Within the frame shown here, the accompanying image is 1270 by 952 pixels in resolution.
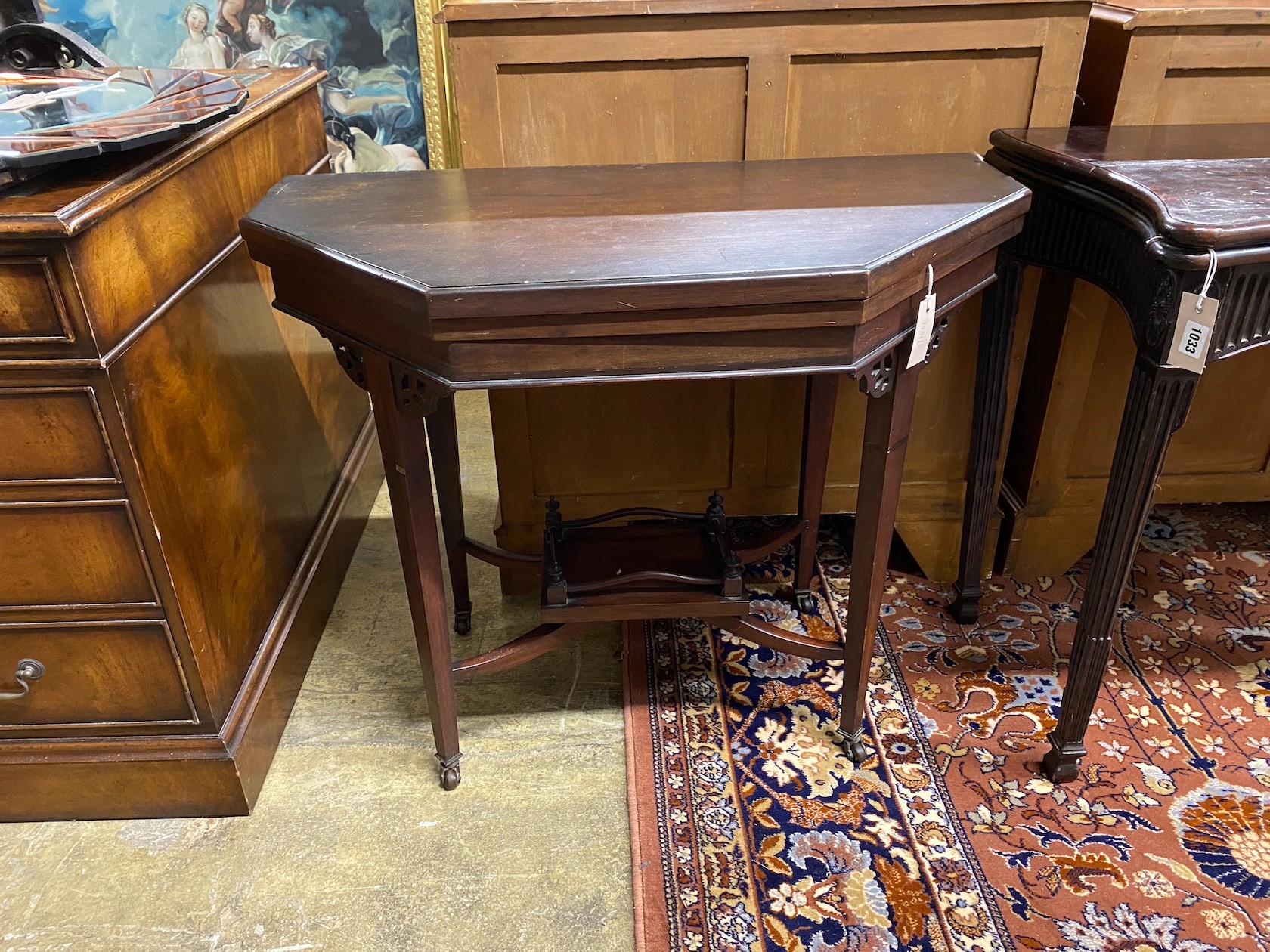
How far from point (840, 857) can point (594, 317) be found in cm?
99

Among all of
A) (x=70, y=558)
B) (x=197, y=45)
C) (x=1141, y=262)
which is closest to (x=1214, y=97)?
(x=1141, y=262)

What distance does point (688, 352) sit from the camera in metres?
1.16

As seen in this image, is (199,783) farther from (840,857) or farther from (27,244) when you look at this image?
(840,857)

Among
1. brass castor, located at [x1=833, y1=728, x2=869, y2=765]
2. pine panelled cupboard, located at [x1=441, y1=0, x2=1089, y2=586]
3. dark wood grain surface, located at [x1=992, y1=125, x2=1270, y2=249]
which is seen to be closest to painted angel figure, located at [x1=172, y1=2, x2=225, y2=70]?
pine panelled cupboard, located at [x1=441, y1=0, x2=1089, y2=586]

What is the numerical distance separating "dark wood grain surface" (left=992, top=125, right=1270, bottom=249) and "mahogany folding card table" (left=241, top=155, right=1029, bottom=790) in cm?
14

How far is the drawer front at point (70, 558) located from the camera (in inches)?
53.8

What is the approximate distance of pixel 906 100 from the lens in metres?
1.72

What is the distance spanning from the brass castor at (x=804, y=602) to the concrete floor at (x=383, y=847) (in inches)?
18.4

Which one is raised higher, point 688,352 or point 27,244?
point 27,244

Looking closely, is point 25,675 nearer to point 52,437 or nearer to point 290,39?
point 52,437

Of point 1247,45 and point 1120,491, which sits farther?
point 1247,45

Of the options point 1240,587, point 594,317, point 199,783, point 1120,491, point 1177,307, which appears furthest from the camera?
point 1240,587

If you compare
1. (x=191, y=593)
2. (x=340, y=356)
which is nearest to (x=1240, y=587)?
(x=340, y=356)

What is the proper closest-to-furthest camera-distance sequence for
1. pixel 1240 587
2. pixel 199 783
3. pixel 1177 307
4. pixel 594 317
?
pixel 594 317, pixel 1177 307, pixel 199 783, pixel 1240 587
